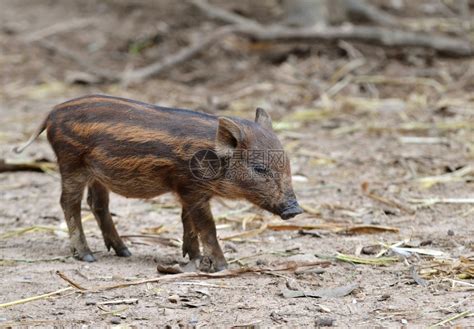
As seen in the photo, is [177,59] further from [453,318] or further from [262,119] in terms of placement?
[453,318]

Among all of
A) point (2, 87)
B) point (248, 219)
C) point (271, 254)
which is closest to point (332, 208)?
Answer: point (248, 219)

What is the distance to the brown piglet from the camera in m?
5.58

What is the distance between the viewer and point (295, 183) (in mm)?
8133

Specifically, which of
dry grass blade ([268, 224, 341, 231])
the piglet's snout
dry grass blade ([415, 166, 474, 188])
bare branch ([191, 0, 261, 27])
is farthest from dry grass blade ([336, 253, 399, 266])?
bare branch ([191, 0, 261, 27])

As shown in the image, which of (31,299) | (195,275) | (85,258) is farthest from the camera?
(85,258)

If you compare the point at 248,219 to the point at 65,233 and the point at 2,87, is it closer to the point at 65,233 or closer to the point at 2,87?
the point at 65,233

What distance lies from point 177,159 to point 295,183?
2644 mm

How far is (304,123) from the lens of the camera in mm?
10305

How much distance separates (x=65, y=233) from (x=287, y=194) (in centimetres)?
218

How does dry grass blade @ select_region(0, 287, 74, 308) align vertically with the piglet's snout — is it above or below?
below

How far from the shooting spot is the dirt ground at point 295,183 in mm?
4879

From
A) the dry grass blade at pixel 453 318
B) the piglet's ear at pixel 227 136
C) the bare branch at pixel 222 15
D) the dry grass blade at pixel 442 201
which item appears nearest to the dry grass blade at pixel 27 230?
the piglet's ear at pixel 227 136

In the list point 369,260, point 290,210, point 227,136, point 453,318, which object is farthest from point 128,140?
point 453,318

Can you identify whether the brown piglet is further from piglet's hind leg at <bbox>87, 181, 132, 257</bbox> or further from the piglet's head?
piglet's hind leg at <bbox>87, 181, 132, 257</bbox>
